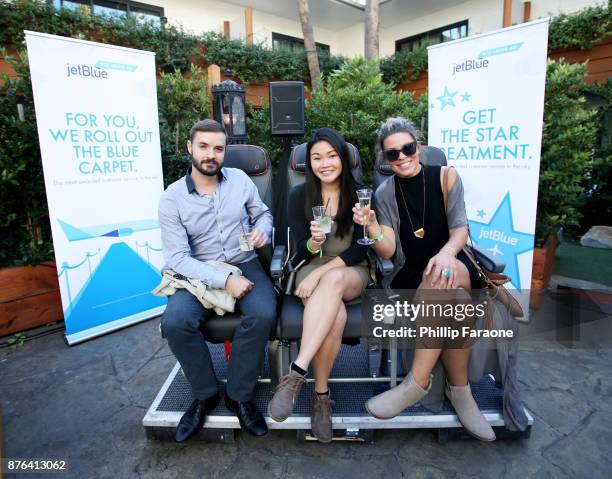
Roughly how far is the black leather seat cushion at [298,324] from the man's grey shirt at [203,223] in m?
0.48

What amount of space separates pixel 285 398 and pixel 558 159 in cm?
317

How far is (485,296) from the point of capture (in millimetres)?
1771

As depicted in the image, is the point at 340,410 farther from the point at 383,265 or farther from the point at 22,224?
the point at 22,224

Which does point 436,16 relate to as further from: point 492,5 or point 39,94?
point 39,94

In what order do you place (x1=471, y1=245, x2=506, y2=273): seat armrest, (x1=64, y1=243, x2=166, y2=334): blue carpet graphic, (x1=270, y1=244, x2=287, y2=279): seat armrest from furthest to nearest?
(x1=64, y1=243, x2=166, y2=334): blue carpet graphic → (x1=270, y1=244, x2=287, y2=279): seat armrest → (x1=471, y1=245, x2=506, y2=273): seat armrest

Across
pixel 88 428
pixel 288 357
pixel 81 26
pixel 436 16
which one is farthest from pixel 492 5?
pixel 88 428

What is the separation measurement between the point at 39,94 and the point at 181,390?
219 centimetres

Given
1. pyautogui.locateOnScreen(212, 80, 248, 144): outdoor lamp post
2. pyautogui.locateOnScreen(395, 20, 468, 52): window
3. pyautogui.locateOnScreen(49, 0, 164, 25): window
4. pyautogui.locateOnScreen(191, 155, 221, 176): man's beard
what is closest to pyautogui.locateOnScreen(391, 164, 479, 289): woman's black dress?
pyautogui.locateOnScreen(191, 155, 221, 176): man's beard

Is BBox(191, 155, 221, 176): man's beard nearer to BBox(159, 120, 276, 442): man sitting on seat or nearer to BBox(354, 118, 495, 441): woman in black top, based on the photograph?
BBox(159, 120, 276, 442): man sitting on seat

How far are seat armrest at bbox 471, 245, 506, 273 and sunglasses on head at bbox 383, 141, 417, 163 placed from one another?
622 mm

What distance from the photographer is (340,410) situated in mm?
1867

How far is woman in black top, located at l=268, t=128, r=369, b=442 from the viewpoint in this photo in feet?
5.58

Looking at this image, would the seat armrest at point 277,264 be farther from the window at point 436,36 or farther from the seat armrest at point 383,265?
the window at point 436,36
